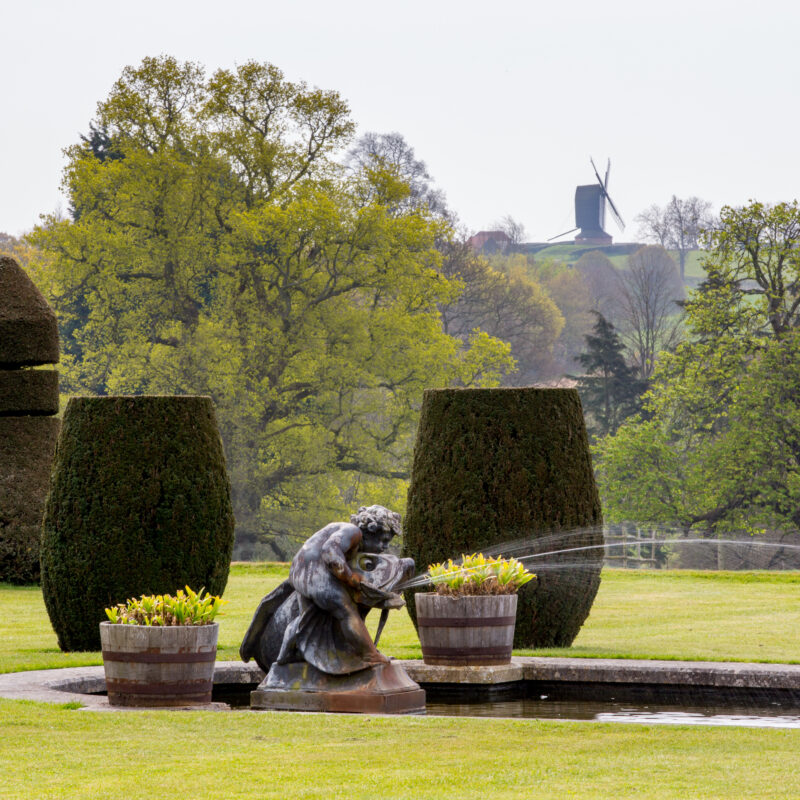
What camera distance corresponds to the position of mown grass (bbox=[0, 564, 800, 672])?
41.5ft

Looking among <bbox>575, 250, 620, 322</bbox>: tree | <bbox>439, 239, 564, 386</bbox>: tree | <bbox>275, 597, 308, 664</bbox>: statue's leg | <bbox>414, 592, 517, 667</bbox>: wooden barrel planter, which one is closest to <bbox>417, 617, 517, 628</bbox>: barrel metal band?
<bbox>414, 592, 517, 667</bbox>: wooden barrel planter

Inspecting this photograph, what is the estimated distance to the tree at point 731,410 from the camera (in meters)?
34.0

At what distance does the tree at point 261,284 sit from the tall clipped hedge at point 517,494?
77.9ft

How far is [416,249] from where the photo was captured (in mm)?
37969

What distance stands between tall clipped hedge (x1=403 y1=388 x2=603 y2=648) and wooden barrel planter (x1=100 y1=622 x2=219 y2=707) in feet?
14.2

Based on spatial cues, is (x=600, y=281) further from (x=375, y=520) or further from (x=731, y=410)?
(x=375, y=520)

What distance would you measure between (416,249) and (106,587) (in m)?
25.9

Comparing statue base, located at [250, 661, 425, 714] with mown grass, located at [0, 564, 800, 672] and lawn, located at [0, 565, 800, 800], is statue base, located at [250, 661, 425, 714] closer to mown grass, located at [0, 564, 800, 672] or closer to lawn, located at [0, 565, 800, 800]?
lawn, located at [0, 565, 800, 800]

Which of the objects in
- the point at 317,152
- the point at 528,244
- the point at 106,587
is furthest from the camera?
the point at 528,244

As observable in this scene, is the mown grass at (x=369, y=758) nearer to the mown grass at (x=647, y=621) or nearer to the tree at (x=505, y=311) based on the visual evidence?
the mown grass at (x=647, y=621)

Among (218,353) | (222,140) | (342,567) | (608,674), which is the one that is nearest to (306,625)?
(342,567)

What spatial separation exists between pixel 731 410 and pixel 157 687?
27343mm

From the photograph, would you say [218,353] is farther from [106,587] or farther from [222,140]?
[106,587]

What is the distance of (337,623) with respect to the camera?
9.05 meters
